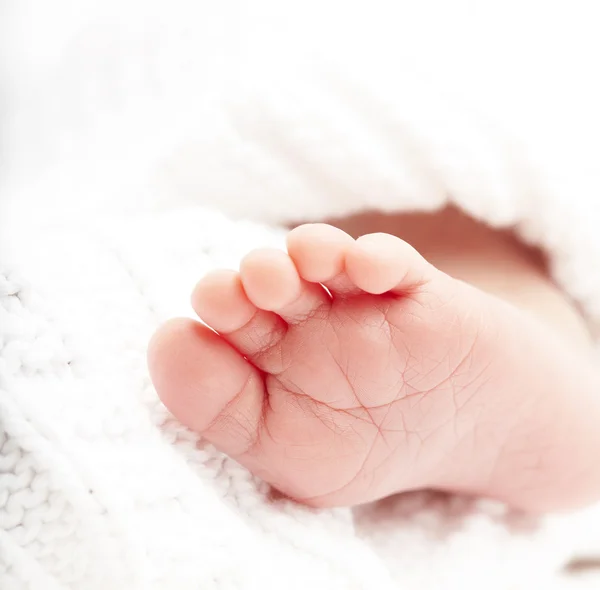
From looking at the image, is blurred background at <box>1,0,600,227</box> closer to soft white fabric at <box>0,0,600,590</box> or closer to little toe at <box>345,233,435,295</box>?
soft white fabric at <box>0,0,600,590</box>

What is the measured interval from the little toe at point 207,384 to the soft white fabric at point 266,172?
0.10 feet

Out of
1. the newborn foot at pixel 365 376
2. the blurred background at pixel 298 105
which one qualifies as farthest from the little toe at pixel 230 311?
the blurred background at pixel 298 105

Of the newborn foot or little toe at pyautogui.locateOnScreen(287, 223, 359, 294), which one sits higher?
little toe at pyautogui.locateOnScreen(287, 223, 359, 294)

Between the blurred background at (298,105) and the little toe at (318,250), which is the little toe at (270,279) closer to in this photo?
the little toe at (318,250)

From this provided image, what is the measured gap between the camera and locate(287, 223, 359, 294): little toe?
477mm

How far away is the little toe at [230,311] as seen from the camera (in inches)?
18.9

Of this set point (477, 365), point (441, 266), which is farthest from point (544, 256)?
point (477, 365)

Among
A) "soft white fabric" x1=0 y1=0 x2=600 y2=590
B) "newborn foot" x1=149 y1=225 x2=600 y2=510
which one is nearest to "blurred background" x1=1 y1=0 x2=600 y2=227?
"soft white fabric" x1=0 y1=0 x2=600 y2=590

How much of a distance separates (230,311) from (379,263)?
104 mm

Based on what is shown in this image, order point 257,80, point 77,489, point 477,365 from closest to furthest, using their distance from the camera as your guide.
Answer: point 77,489 → point 477,365 → point 257,80

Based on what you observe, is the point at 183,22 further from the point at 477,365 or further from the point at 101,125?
the point at 477,365

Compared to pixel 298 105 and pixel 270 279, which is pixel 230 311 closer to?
pixel 270 279

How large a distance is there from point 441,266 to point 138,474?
0.38 meters

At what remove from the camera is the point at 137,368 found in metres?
0.56
